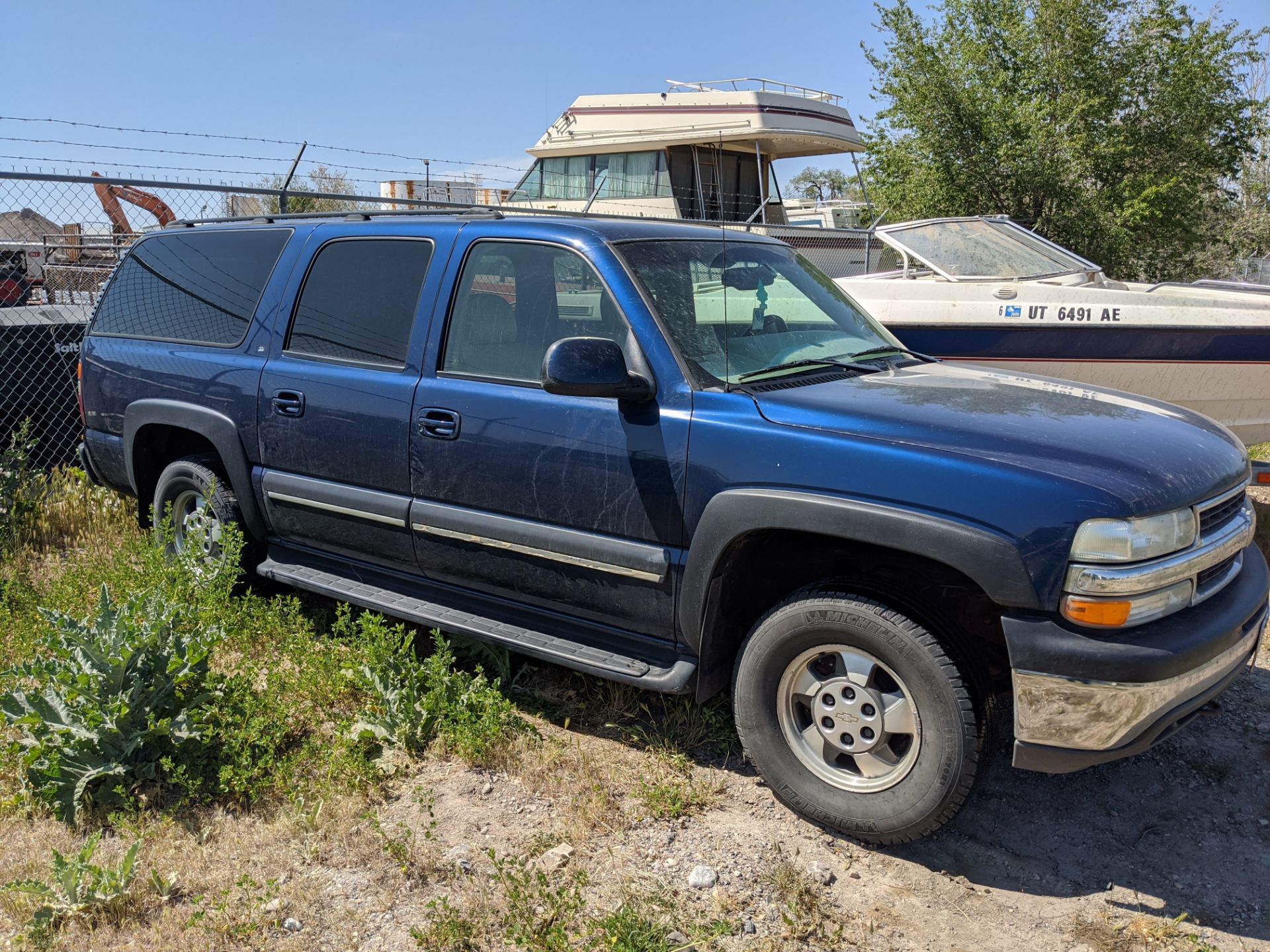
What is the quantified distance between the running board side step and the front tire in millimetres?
276

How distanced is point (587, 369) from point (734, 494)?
2.06 ft

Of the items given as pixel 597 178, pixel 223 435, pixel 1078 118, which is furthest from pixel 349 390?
pixel 1078 118

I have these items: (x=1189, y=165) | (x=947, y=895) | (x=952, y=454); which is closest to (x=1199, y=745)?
(x=947, y=895)

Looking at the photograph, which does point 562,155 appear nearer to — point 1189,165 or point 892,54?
point 892,54

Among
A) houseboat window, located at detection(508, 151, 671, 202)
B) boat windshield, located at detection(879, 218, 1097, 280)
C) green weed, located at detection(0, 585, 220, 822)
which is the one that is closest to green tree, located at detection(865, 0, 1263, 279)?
houseboat window, located at detection(508, 151, 671, 202)

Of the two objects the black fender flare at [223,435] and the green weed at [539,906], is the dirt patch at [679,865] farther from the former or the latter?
the black fender flare at [223,435]

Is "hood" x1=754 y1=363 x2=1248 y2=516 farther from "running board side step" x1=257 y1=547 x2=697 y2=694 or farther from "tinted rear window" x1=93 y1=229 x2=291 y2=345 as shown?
"tinted rear window" x1=93 y1=229 x2=291 y2=345

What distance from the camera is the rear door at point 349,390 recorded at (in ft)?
13.4

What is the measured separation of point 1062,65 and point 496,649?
54.4ft

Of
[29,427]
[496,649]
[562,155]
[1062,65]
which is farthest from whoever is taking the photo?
[1062,65]

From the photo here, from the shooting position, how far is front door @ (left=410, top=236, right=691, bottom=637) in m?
3.41

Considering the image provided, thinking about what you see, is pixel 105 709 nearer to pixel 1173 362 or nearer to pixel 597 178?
pixel 1173 362

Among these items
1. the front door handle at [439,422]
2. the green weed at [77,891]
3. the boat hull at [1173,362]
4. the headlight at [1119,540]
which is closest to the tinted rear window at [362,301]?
the front door handle at [439,422]

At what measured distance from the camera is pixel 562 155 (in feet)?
51.1
